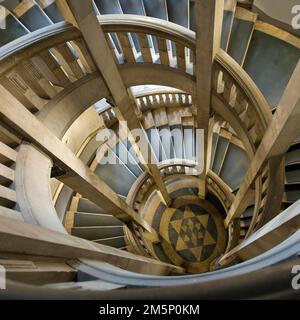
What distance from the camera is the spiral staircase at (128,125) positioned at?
56.5 inches

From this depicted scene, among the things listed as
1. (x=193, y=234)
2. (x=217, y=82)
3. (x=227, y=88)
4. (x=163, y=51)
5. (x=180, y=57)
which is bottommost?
(x=193, y=234)

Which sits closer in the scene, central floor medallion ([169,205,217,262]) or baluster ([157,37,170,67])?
baluster ([157,37,170,67])

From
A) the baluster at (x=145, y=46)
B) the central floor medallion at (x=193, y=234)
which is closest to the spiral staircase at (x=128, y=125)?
the baluster at (x=145, y=46)

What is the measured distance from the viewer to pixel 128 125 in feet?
15.6

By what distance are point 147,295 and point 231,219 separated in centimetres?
528

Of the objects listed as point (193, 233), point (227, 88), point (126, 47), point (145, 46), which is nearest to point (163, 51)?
point (145, 46)

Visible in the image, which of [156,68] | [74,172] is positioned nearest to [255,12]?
[156,68]

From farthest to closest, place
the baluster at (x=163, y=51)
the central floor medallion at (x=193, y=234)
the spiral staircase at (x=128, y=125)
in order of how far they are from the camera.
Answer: the central floor medallion at (x=193, y=234)
the baluster at (x=163, y=51)
the spiral staircase at (x=128, y=125)

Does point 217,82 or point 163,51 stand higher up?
point 163,51

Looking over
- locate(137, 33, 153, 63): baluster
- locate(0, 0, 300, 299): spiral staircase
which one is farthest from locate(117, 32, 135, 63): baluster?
locate(137, 33, 153, 63): baluster

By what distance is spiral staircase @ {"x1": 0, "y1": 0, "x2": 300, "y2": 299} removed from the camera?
1436 mm

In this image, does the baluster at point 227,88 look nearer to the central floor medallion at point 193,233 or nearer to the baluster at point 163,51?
the baluster at point 163,51

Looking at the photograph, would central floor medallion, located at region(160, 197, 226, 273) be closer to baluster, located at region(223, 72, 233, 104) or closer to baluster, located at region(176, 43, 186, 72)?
baluster, located at region(223, 72, 233, 104)

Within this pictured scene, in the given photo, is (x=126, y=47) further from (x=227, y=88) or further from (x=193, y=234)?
(x=193, y=234)
